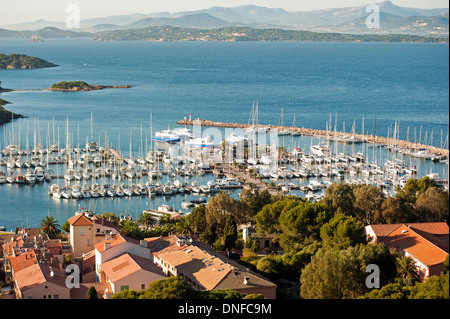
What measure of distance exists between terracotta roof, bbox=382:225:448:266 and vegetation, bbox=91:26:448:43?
114m

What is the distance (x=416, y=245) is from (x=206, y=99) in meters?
42.0

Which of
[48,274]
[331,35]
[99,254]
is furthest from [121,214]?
[331,35]

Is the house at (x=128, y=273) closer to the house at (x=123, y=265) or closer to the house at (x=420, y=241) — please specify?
the house at (x=123, y=265)

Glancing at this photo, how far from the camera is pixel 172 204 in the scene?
24.6 m

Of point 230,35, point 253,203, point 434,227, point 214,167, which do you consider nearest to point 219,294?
point 434,227

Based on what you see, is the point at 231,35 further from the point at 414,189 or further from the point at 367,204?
the point at 367,204

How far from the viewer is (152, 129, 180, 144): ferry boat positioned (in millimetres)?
36000

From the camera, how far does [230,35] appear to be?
15125 centimetres

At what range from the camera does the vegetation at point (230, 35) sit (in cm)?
12925

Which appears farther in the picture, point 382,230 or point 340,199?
point 340,199

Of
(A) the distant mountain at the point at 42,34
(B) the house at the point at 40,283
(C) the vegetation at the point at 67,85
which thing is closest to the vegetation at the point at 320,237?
(B) the house at the point at 40,283

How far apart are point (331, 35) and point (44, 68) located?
78.2 m

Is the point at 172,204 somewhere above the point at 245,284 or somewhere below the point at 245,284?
below
